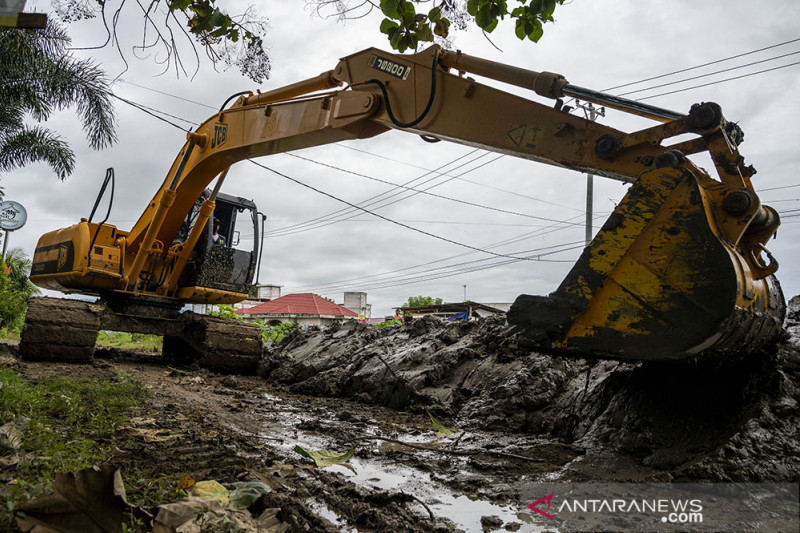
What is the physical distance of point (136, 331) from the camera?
8.70 meters

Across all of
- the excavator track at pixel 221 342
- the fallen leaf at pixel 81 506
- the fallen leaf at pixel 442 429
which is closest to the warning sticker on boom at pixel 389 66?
the fallen leaf at pixel 442 429

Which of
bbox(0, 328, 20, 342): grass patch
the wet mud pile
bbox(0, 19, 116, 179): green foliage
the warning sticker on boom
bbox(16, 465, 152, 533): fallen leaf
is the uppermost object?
bbox(0, 19, 116, 179): green foliage

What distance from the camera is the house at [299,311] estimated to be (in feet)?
122

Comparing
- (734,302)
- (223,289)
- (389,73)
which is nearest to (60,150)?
(223,289)

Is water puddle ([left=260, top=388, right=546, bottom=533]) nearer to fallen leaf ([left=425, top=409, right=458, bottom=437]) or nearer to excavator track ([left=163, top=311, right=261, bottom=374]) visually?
fallen leaf ([left=425, top=409, right=458, bottom=437])

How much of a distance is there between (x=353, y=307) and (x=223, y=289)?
37440 mm

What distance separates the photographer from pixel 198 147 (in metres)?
7.62

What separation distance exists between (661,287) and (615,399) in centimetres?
147

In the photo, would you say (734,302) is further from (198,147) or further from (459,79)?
(198,147)

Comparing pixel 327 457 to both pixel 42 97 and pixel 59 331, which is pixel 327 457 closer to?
pixel 59 331

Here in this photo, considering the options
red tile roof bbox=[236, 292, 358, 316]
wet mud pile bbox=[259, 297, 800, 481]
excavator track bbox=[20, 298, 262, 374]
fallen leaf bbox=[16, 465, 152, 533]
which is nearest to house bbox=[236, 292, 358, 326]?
red tile roof bbox=[236, 292, 358, 316]

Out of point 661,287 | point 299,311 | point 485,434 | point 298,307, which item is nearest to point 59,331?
point 485,434

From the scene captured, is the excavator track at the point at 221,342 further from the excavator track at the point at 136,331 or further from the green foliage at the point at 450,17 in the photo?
the green foliage at the point at 450,17

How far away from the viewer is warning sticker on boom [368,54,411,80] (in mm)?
4775
